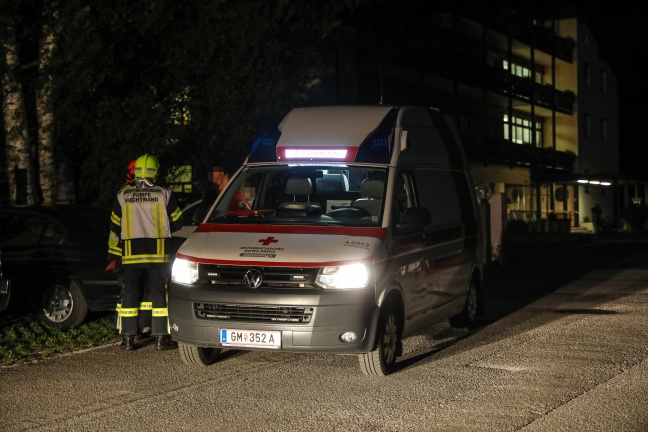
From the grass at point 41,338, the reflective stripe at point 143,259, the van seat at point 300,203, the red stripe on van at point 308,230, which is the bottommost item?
the grass at point 41,338

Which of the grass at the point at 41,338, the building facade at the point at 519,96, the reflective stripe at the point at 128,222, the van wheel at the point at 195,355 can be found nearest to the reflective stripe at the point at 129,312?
the reflective stripe at the point at 128,222

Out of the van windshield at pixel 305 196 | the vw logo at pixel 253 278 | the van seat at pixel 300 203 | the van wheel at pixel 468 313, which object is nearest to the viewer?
the vw logo at pixel 253 278

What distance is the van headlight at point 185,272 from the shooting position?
8906 millimetres

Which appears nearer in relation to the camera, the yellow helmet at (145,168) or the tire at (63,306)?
the yellow helmet at (145,168)

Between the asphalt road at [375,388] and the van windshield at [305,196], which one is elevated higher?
the van windshield at [305,196]

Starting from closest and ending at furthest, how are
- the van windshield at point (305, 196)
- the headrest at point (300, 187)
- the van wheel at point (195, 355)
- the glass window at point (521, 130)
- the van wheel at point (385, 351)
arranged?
the van wheel at point (385, 351), the van wheel at point (195, 355), the van windshield at point (305, 196), the headrest at point (300, 187), the glass window at point (521, 130)

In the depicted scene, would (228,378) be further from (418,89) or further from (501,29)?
(501,29)

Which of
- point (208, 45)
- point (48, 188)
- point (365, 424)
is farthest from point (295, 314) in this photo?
point (208, 45)

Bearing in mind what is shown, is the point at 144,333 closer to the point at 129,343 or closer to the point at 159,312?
the point at 129,343

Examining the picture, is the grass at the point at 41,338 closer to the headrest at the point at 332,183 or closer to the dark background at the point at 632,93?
the headrest at the point at 332,183

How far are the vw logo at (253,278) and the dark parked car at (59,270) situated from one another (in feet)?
12.4

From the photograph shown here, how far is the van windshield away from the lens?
9469 millimetres

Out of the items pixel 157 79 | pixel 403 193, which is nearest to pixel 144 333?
pixel 403 193

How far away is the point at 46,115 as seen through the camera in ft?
55.0
